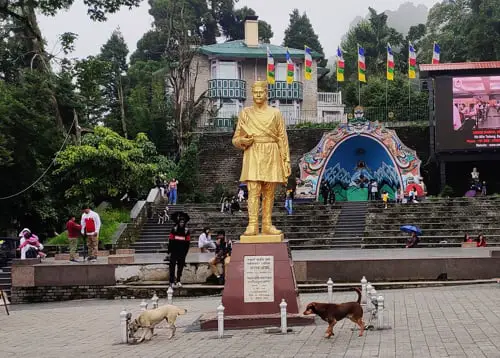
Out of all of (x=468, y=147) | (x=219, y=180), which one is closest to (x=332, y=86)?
(x=219, y=180)

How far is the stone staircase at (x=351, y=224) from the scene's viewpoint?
2444 cm

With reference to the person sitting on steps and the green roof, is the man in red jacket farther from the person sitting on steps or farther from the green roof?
the green roof

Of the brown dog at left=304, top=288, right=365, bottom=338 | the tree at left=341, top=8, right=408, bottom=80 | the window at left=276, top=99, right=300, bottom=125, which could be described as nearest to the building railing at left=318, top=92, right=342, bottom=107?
the window at left=276, top=99, right=300, bottom=125

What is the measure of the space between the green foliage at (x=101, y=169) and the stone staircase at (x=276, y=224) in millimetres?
2029

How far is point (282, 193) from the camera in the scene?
34.0 m

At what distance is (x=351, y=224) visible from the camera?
2638 centimetres

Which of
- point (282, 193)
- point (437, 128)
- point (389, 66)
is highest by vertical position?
point (389, 66)

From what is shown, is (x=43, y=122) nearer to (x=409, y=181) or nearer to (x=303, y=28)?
(x=409, y=181)

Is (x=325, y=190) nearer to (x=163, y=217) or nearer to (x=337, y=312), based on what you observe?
(x=163, y=217)


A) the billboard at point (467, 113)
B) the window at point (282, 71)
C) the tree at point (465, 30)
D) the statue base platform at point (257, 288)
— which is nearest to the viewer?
the statue base platform at point (257, 288)

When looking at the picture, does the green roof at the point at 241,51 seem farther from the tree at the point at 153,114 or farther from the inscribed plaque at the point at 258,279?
the inscribed plaque at the point at 258,279

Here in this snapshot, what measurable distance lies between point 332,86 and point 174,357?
165ft

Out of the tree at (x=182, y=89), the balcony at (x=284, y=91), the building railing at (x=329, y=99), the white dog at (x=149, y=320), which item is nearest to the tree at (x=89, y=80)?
the tree at (x=182, y=89)

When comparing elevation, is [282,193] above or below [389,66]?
below
